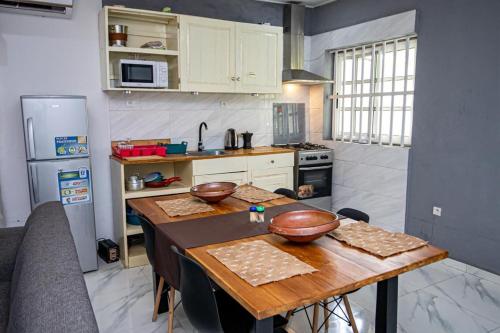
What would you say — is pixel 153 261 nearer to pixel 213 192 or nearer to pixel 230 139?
pixel 213 192

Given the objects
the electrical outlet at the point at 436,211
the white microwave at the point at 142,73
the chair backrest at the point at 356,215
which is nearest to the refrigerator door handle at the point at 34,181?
the white microwave at the point at 142,73

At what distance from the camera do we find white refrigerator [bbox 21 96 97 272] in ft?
10.4

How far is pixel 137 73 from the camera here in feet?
12.2

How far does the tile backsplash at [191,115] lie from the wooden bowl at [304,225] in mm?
2628

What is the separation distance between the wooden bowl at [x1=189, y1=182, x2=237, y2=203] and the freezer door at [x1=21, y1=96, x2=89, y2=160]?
1318 millimetres

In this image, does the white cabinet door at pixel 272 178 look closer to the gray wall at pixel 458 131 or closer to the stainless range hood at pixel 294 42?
the stainless range hood at pixel 294 42

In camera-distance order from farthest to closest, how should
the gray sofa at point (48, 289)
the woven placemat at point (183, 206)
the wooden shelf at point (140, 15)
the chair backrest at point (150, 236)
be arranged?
the wooden shelf at point (140, 15)
the woven placemat at point (183, 206)
the chair backrest at point (150, 236)
the gray sofa at point (48, 289)

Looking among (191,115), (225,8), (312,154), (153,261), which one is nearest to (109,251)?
(153,261)

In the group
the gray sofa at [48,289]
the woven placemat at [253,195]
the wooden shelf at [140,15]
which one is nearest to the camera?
the gray sofa at [48,289]

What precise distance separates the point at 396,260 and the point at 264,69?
3.26 metres

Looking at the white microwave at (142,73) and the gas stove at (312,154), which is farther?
the gas stove at (312,154)

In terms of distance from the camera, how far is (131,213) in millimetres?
3797

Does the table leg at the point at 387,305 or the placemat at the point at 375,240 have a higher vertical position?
the placemat at the point at 375,240

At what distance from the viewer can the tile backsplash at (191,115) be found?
4102 mm
